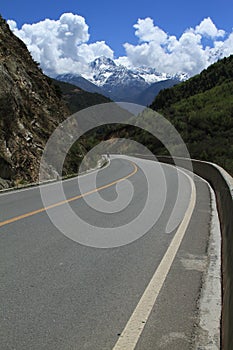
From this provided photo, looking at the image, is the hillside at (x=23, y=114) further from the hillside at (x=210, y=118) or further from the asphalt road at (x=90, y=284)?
the hillside at (x=210, y=118)

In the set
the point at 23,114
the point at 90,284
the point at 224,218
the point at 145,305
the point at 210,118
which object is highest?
the point at 210,118

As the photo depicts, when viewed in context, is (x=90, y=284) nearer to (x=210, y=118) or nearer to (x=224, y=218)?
(x=224, y=218)

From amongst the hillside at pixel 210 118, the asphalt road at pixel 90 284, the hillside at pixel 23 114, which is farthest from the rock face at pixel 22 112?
the hillside at pixel 210 118

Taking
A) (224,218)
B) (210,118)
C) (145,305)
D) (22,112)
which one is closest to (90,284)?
(145,305)

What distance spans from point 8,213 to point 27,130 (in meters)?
12.3

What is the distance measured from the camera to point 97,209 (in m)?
10.6

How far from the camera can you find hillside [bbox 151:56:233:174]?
4441 cm

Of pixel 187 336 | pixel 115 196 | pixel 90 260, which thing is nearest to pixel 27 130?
pixel 115 196

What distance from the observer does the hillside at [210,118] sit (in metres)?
44.4

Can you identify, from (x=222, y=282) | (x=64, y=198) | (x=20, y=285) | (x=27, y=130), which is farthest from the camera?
(x=27, y=130)

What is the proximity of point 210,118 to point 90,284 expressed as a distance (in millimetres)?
57395

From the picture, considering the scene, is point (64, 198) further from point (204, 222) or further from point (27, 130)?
point (27, 130)

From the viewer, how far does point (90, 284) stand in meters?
5.03

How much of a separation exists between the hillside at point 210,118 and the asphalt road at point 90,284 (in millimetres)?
27297
